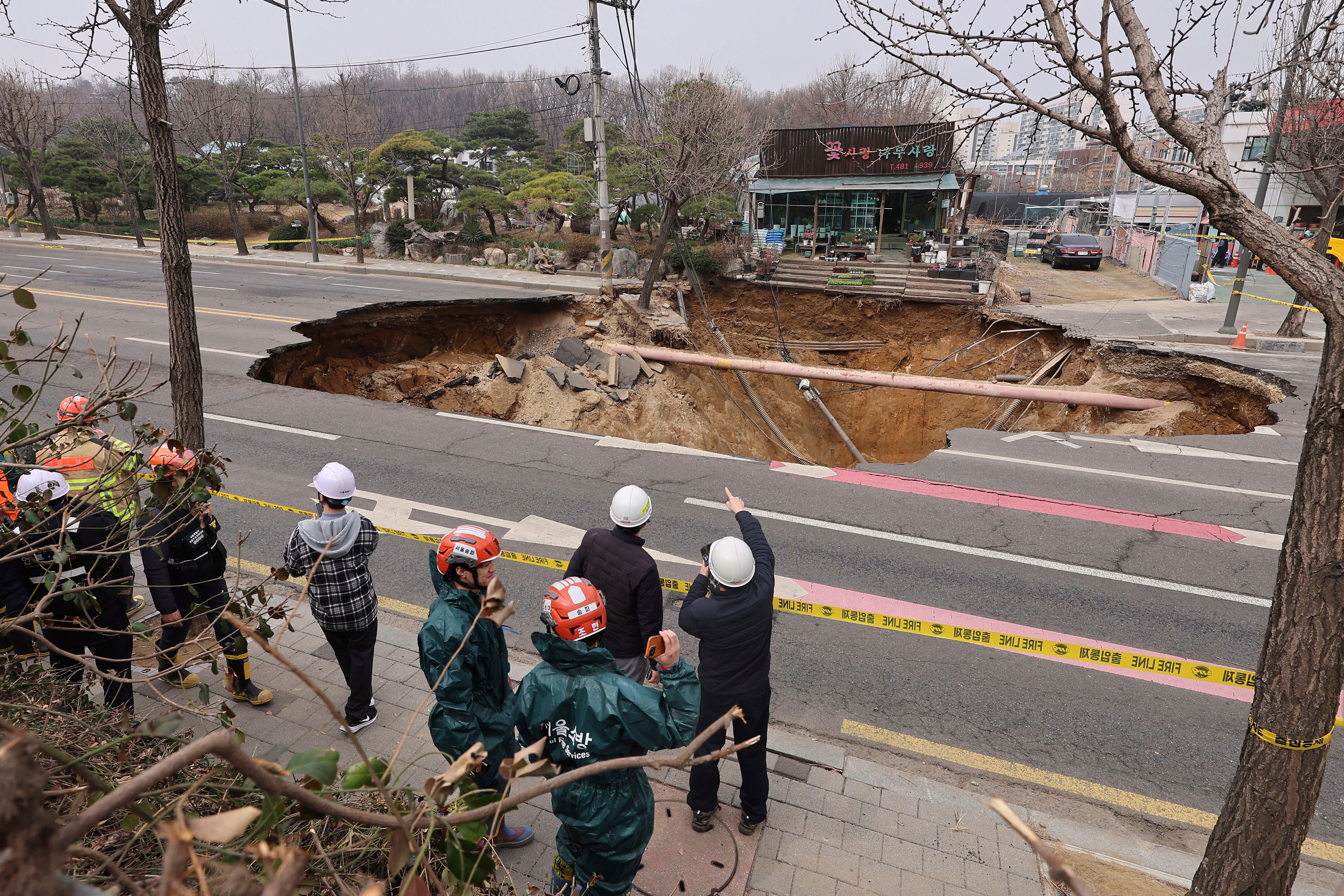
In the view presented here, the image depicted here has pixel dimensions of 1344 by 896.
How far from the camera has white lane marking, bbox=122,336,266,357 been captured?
14953 millimetres

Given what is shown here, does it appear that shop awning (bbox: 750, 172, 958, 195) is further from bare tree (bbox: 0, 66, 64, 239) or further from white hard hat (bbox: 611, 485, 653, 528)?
bare tree (bbox: 0, 66, 64, 239)

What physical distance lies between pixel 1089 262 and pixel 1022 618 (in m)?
30.4

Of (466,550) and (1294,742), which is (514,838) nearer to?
(466,550)

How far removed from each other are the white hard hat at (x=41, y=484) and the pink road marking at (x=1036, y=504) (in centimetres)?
798

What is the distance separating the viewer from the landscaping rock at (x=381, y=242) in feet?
109

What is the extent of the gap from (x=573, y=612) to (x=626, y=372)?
1197cm

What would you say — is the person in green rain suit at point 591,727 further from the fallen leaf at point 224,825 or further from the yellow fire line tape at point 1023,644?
the yellow fire line tape at point 1023,644

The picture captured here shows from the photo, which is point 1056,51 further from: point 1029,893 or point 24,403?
point 24,403

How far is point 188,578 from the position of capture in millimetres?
5359

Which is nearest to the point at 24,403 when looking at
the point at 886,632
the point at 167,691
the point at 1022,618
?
the point at 167,691

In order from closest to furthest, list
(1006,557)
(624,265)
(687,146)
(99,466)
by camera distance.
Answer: (99,466) < (1006,557) < (687,146) < (624,265)

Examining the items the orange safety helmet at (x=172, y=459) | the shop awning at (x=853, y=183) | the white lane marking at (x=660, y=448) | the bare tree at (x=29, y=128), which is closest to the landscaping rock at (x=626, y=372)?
the white lane marking at (x=660, y=448)

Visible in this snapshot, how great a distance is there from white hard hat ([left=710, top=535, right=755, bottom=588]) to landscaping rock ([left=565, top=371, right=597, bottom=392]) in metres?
10.2

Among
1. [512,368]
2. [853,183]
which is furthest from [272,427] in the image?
[853,183]
